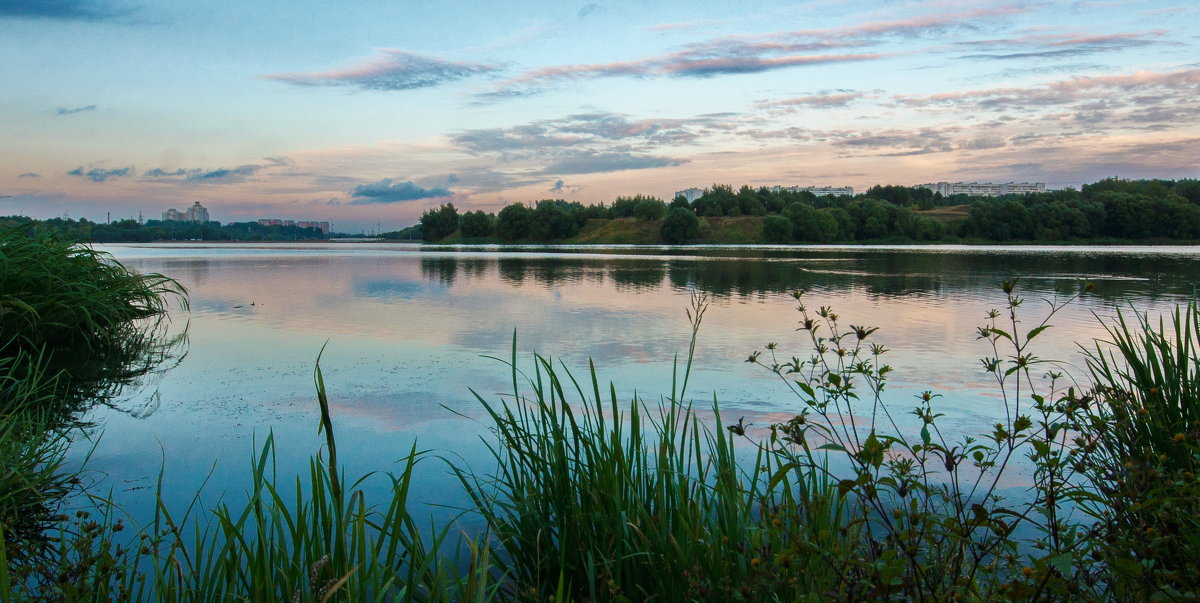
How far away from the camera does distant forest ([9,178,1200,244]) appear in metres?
76.4

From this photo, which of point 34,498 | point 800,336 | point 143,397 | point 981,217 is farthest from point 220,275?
point 981,217

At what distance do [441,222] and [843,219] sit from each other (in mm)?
63127

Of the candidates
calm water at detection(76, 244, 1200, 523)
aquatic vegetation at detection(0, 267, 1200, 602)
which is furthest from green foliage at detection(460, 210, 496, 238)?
aquatic vegetation at detection(0, 267, 1200, 602)

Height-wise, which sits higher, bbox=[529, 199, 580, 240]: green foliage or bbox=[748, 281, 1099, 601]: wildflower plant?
bbox=[529, 199, 580, 240]: green foliage

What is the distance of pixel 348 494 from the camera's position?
4.07 metres

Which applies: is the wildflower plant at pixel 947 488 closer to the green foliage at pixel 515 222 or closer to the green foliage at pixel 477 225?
the green foliage at pixel 515 222

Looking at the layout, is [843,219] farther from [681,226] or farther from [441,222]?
[441,222]

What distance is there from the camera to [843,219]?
93.4m

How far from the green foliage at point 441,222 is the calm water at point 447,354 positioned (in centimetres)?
10281

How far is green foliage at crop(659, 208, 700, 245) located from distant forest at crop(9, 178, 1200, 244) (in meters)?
0.12

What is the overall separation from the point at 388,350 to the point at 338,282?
1216 centimetres

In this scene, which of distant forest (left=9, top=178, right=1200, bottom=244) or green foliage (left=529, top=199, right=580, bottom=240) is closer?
distant forest (left=9, top=178, right=1200, bottom=244)

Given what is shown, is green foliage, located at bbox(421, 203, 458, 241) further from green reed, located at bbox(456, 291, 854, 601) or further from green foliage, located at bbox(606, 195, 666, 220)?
green reed, located at bbox(456, 291, 854, 601)

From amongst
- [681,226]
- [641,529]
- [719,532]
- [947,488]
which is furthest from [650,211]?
[719,532]
